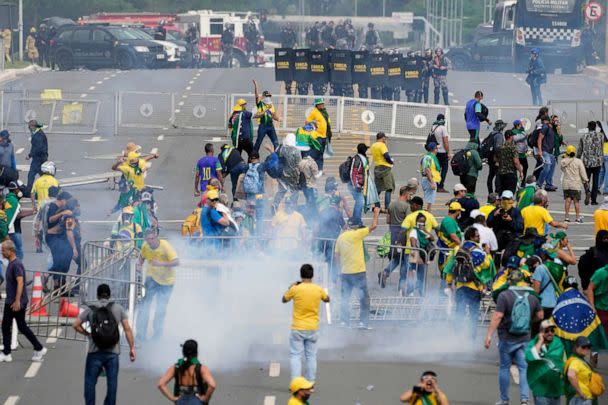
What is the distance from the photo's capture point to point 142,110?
3866cm

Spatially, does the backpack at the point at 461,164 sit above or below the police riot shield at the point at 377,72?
below

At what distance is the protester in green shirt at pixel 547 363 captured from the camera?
14469mm

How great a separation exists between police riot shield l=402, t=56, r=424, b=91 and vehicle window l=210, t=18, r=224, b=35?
25.9 m

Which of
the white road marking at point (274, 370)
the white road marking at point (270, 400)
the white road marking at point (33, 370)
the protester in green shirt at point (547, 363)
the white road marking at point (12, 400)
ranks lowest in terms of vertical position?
the white road marking at point (12, 400)

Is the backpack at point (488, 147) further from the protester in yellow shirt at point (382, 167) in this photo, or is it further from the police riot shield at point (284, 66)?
the police riot shield at point (284, 66)

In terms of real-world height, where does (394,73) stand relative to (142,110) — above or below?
above

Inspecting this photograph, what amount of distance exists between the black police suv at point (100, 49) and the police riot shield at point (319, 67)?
1681cm

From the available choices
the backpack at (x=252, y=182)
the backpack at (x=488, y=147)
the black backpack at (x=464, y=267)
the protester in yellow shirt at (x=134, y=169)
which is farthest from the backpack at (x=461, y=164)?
the black backpack at (x=464, y=267)

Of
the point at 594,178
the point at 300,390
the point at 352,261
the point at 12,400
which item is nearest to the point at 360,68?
the point at 594,178

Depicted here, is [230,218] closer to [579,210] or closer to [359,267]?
[359,267]

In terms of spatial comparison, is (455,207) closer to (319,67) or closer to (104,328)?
(104,328)

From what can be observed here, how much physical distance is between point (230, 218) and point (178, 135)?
695 inches

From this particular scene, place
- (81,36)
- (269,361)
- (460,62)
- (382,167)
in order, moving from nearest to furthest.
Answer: (269,361)
(382,167)
(81,36)
(460,62)

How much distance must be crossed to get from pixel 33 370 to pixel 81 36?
4113 centimetres
